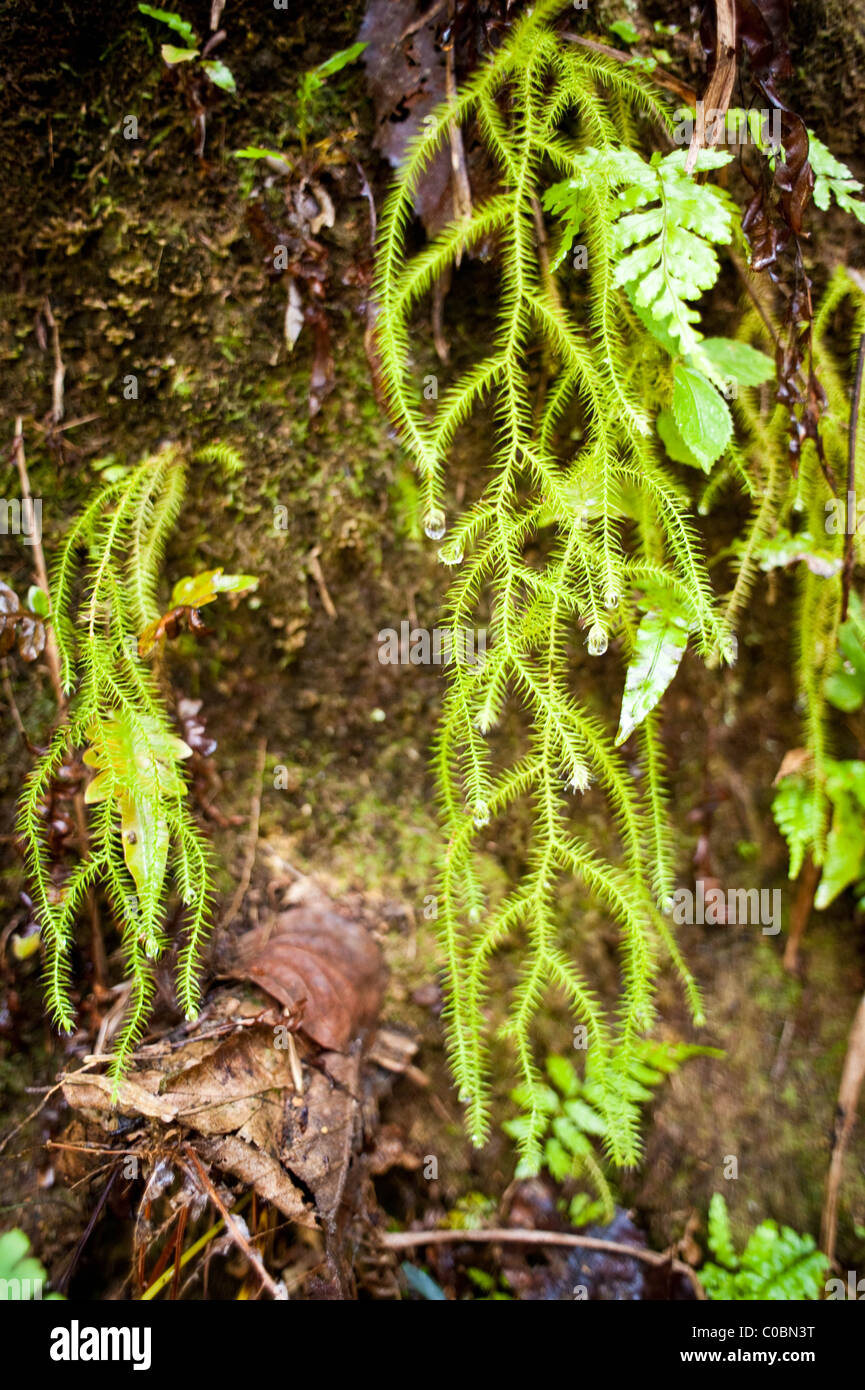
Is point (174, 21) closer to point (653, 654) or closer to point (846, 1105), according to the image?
point (653, 654)

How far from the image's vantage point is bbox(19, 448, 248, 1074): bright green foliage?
165 cm

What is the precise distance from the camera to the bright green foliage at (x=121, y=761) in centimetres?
165

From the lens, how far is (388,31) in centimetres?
180

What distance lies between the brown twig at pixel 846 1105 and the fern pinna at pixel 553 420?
80cm

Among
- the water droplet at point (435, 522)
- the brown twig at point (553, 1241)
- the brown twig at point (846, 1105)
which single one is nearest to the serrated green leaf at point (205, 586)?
the water droplet at point (435, 522)

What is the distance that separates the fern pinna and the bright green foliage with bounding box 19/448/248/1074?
67 centimetres

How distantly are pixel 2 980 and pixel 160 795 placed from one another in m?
0.79

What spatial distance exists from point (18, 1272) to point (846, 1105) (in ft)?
7.39

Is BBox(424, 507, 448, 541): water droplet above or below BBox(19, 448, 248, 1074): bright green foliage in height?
above

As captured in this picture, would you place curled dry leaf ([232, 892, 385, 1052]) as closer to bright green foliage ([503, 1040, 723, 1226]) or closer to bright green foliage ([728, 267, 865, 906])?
bright green foliage ([503, 1040, 723, 1226])

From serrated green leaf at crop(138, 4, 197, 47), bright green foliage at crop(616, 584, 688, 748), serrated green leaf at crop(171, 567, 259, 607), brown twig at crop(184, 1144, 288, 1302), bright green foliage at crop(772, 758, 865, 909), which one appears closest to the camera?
brown twig at crop(184, 1144, 288, 1302)

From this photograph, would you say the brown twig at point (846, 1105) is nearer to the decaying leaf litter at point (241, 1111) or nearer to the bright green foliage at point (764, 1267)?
the bright green foliage at point (764, 1267)

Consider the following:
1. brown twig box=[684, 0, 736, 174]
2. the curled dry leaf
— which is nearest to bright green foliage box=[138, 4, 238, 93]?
brown twig box=[684, 0, 736, 174]
